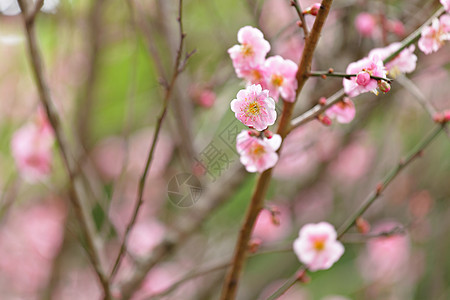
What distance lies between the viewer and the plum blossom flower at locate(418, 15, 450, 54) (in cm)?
58

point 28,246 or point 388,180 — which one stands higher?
point 388,180

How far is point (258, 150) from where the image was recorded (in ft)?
1.85

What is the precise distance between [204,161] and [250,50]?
0.30m

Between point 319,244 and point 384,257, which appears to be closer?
point 319,244

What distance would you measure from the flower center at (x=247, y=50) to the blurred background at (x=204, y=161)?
30 centimetres

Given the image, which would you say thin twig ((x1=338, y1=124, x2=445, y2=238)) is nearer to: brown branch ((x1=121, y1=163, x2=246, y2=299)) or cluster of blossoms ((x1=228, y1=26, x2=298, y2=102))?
cluster of blossoms ((x1=228, y1=26, x2=298, y2=102))

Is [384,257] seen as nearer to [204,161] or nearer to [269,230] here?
[269,230]

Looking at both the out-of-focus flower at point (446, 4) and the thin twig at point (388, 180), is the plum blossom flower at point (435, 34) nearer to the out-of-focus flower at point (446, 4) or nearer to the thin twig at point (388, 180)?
the out-of-focus flower at point (446, 4)

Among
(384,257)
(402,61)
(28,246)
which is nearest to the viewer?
(402,61)

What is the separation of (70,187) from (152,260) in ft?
0.90

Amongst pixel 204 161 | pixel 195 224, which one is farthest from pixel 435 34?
pixel 195 224

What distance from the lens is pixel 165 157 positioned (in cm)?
183

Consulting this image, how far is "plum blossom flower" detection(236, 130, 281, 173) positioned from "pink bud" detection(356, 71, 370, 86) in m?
0.11

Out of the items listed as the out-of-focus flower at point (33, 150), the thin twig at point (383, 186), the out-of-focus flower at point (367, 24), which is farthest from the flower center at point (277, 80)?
the out-of-focus flower at point (33, 150)
